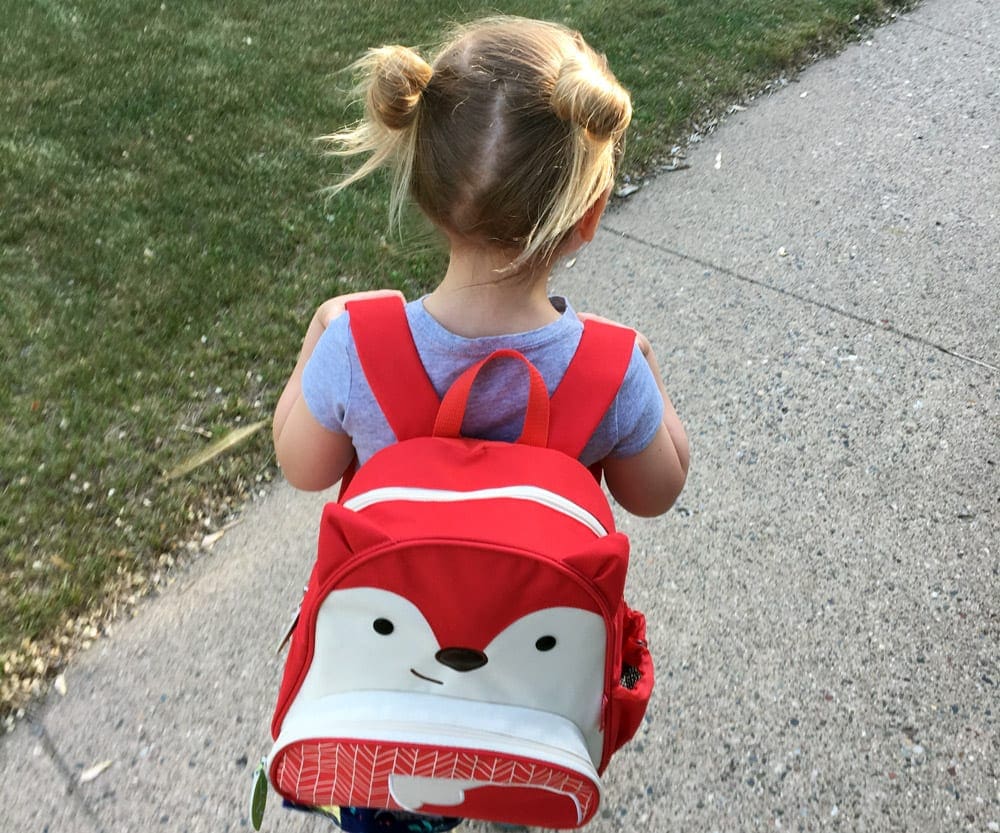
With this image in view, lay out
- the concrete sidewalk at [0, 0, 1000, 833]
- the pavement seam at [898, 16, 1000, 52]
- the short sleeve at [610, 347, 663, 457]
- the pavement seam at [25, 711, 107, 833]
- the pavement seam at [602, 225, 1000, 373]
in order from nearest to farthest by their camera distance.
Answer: the short sleeve at [610, 347, 663, 457], the pavement seam at [25, 711, 107, 833], the concrete sidewalk at [0, 0, 1000, 833], the pavement seam at [602, 225, 1000, 373], the pavement seam at [898, 16, 1000, 52]

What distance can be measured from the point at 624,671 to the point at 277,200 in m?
2.60

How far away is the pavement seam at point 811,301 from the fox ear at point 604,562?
8.07 ft

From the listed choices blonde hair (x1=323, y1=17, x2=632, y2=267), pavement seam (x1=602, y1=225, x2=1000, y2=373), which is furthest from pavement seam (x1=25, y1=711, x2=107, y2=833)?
pavement seam (x1=602, y1=225, x2=1000, y2=373)

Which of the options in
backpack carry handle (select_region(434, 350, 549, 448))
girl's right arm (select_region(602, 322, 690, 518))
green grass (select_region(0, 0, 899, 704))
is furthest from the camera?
green grass (select_region(0, 0, 899, 704))

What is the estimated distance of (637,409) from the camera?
1.34 m

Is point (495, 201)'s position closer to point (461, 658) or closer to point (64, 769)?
point (461, 658)

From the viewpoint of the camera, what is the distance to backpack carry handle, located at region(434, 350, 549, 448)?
1227 mm

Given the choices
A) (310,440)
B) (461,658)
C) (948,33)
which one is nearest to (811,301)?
(310,440)

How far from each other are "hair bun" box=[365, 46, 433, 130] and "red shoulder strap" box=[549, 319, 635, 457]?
436mm

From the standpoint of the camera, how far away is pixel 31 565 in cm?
226

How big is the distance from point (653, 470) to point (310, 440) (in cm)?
58

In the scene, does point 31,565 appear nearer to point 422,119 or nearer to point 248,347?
point 248,347

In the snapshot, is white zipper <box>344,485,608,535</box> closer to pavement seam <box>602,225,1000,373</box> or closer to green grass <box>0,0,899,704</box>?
green grass <box>0,0,899,704</box>

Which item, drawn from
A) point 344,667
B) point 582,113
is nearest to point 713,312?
point 582,113
